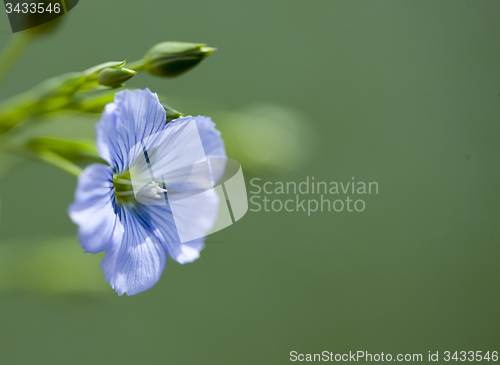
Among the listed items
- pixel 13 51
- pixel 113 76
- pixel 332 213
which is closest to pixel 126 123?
pixel 113 76

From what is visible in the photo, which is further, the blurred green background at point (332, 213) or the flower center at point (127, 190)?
the blurred green background at point (332, 213)

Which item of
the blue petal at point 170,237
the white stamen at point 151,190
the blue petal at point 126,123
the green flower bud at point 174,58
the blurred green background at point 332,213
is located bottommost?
the blurred green background at point 332,213

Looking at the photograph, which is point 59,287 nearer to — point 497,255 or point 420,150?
point 420,150

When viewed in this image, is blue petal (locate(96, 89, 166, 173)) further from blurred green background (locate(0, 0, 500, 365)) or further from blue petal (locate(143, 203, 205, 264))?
blurred green background (locate(0, 0, 500, 365))

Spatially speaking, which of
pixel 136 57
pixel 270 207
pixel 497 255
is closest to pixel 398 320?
pixel 497 255

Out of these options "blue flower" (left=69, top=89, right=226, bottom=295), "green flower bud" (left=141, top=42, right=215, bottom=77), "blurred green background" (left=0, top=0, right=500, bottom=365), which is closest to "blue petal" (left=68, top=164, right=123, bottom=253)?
"blue flower" (left=69, top=89, right=226, bottom=295)

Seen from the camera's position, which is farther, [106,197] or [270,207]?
[270,207]

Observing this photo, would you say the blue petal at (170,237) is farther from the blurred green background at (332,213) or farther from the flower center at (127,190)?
the blurred green background at (332,213)

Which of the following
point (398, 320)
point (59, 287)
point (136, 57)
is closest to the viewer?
point (59, 287)

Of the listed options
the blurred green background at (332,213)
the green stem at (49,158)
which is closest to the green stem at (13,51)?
the green stem at (49,158)
